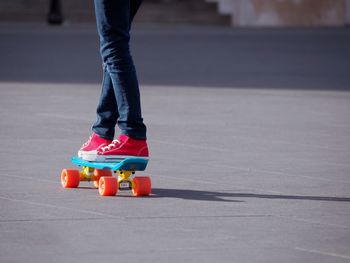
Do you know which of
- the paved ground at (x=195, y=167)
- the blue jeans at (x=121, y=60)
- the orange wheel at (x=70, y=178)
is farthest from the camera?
the orange wheel at (x=70, y=178)

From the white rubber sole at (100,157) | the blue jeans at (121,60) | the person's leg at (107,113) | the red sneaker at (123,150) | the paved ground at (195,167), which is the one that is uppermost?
the blue jeans at (121,60)

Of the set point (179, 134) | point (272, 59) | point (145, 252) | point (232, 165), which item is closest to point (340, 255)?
point (145, 252)

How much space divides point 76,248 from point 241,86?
30.1ft

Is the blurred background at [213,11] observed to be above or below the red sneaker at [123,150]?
below

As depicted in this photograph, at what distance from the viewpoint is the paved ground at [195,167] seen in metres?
4.96

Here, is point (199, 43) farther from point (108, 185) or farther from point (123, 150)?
point (108, 185)

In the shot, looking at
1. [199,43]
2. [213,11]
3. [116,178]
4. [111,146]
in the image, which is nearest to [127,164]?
[116,178]

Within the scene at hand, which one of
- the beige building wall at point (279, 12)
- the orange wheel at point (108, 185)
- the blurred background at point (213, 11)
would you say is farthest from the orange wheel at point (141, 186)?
the beige building wall at point (279, 12)

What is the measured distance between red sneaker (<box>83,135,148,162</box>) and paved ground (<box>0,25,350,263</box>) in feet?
0.70

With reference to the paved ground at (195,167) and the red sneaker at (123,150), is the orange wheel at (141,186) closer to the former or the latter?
the paved ground at (195,167)

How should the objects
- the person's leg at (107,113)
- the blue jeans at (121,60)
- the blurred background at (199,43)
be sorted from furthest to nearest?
the blurred background at (199,43) → the person's leg at (107,113) → the blue jeans at (121,60)

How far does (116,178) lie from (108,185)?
0.29 feet

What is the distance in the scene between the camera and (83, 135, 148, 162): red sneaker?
6.36 metres

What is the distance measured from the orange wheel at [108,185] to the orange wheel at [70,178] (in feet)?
0.86
